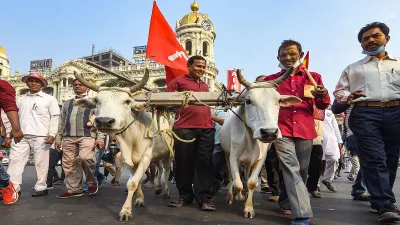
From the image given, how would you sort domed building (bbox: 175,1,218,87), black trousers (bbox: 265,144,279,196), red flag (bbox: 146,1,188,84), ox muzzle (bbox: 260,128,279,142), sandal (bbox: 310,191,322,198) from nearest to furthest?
ox muzzle (bbox: 260,128,279,142), black trousers (bbox: 265,144,279,196), sandal (bbox: 310,191,322,198), red flag (bbox: 146,1,188,84), domed building (bbox: 175,1,218,87)

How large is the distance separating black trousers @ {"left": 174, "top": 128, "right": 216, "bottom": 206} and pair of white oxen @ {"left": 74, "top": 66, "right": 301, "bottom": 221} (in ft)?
1.48

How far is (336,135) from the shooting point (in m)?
8.09

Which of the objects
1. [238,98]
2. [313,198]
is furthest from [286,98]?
[313,198]

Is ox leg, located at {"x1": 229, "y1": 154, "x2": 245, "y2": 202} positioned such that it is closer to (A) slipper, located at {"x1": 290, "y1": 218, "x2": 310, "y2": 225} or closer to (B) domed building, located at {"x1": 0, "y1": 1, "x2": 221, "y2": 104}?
(A) slipper, located at {"x1": 290, "y1": 218, "x2": 310, "y2": 225}

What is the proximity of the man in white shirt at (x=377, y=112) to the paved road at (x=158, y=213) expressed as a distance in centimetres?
53

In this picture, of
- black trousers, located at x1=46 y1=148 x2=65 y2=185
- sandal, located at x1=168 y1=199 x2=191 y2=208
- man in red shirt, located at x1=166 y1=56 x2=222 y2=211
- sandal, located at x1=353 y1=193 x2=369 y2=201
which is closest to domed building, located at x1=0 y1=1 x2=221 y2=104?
black trousers, located at x1=46 y1=148 x2=65 y2=185

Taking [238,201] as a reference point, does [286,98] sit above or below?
above

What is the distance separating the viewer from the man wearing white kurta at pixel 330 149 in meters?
7.30

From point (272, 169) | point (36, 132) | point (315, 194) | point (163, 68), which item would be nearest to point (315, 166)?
point (315, 194)

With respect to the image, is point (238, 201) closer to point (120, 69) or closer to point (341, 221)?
point (341, 221)

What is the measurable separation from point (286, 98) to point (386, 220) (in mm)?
1792

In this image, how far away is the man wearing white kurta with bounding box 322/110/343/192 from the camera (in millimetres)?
7297

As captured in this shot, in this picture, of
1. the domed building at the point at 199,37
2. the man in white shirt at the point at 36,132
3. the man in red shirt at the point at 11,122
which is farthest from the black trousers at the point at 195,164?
the domed building at the point at 199,37

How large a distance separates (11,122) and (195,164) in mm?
2904
